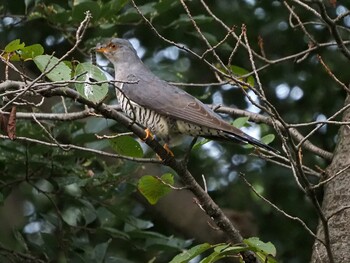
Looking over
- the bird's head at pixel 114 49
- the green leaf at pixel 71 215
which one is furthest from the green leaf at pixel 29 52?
the green leaf at pixel 71 215

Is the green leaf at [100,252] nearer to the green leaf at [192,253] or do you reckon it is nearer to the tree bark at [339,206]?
the tree bark at [339,206]

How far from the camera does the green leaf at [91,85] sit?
325cm

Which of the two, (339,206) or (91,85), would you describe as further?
(339,206)

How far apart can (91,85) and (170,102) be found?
3.67 feet

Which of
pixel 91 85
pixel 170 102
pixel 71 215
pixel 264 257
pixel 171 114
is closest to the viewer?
pixel 91 85

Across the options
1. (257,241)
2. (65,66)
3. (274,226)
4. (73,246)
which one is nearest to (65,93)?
(65,66)

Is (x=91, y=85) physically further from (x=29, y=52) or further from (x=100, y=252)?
(x=100, y=252)

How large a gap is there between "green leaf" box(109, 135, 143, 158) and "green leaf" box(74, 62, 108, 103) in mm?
→ 434

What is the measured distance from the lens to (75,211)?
195 inches

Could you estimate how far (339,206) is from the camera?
4.04 m

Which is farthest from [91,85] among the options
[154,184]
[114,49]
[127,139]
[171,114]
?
[114,49]

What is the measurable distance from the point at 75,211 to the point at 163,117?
0.93 metres

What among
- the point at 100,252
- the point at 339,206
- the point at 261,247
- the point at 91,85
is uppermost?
the point at 91,85

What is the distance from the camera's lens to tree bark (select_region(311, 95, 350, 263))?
3.89 m
